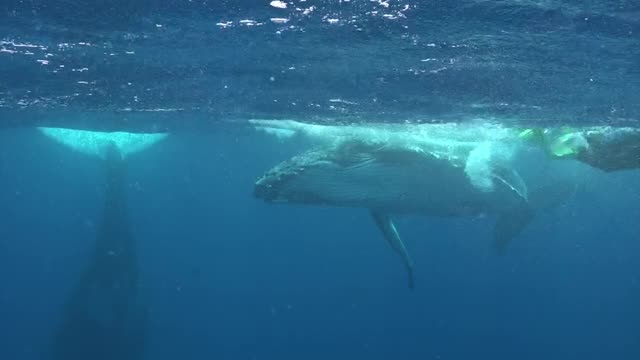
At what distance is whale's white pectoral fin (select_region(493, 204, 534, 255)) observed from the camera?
20.8 m

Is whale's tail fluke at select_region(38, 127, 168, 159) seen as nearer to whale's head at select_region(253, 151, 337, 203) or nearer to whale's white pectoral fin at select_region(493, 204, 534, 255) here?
whale's white pectoral fin at select_region(493, 204, 534, 255)

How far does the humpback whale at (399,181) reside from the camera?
1259 centimetres

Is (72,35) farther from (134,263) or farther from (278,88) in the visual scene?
(134,263)

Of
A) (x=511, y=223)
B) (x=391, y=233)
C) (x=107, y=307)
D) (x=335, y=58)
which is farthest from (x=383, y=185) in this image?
(x=107, y=307)

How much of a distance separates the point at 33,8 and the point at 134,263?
54.5 ft

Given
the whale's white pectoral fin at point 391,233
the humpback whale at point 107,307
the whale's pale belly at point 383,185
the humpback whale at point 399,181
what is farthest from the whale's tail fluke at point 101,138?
the whale's pale belly at point 383,185

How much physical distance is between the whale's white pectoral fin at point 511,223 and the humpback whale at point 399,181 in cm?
4

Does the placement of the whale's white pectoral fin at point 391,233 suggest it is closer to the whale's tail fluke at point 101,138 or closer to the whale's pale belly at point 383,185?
the whale's pale belly at point 383,185

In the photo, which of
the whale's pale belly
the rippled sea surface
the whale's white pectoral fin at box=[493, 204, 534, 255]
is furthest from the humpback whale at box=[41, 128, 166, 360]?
the whale's white pectoral fin at box=[493, 204, 534, 255]

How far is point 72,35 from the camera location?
12.8 meters

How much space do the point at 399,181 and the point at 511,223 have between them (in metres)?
8.90

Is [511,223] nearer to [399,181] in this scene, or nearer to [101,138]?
[399,181]

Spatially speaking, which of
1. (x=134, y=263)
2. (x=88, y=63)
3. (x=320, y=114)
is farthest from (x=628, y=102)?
(x=134, y=263)

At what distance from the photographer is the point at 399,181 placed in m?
14.9
